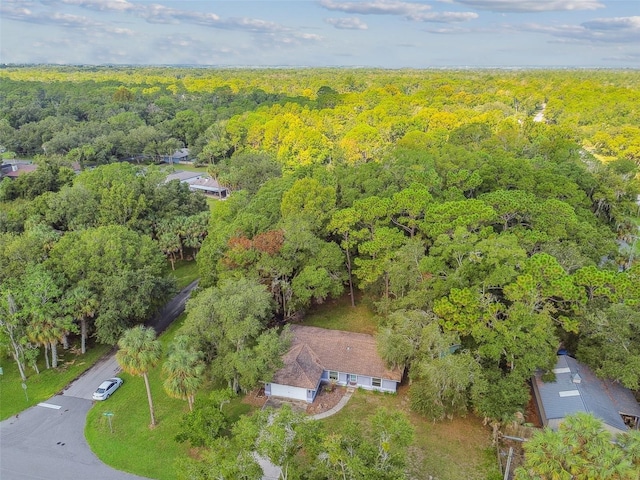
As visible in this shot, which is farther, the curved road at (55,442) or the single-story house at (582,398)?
the single-story house at (582,398)

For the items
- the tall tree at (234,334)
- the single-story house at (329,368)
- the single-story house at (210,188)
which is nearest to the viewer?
the tall tree at (234,334)

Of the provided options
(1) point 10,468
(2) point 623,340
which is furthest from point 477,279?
(1) point 10,468

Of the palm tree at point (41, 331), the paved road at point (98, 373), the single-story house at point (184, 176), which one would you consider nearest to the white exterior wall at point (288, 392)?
the paved road at point (98, 373)

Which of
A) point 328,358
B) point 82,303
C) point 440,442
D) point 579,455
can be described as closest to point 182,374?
point 328,358

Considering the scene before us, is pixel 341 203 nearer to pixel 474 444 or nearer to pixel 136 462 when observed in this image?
pixel 474 444

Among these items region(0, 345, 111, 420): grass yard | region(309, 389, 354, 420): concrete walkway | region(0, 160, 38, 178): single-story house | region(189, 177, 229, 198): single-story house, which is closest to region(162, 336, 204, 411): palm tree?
region(309, 389, 354, 420): concrete walkway

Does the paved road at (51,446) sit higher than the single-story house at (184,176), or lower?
lower

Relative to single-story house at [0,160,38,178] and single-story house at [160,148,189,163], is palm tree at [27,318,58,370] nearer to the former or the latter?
single-story house at [0,160,38,178]

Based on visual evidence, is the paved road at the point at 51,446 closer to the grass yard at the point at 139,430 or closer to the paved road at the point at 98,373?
the grass yard at the point at 139,430
